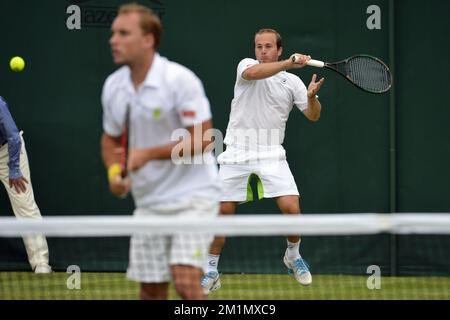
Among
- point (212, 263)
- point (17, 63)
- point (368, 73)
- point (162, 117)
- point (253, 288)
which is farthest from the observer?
point (17, 63)

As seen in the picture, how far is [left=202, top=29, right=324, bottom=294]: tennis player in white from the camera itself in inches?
275

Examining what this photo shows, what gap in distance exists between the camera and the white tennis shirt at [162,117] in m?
4.23

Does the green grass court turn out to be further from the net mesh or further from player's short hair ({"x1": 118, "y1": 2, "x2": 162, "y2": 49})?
player's short hair ({"x1": 118, "y1": 2, "x2": 162, "y2": 49})

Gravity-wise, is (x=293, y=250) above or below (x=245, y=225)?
below

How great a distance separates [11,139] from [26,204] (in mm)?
636

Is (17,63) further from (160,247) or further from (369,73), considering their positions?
(160,247)

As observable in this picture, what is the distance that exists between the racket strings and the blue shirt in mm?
2648

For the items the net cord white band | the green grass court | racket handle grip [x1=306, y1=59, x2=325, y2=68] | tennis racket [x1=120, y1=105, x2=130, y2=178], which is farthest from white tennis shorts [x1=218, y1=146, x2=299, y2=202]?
the net cord white band

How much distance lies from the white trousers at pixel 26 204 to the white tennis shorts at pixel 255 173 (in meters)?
1.78

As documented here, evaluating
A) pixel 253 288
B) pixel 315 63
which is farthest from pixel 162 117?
pixel 253 288

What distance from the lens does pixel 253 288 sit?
7.46m

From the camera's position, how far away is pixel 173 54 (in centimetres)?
820

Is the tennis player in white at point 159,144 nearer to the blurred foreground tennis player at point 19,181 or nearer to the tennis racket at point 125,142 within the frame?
the tennis racket at point 125,142

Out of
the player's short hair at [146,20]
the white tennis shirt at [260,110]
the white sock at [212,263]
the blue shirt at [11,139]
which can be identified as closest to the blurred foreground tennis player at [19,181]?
the blue shirt at [11,139]
